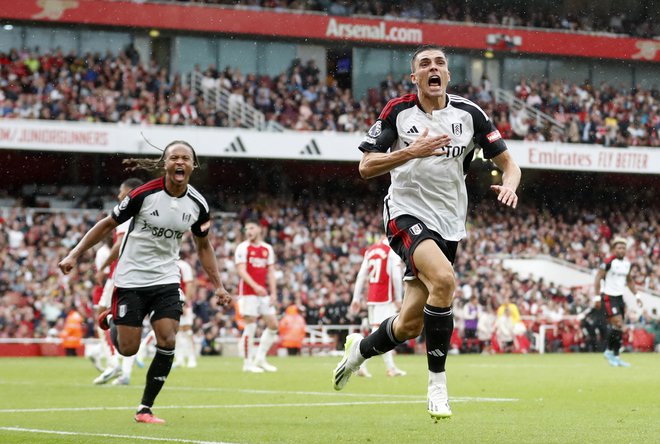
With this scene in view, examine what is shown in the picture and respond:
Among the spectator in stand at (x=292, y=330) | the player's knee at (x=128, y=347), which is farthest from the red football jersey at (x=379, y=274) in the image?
the spectator in stand at (x=292, y=330)

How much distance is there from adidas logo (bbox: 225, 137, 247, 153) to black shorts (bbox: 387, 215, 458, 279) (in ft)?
94.3

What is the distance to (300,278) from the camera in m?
34.0

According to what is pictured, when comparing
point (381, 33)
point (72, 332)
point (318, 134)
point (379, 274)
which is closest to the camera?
point (379, 274)

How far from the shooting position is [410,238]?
26.3ft

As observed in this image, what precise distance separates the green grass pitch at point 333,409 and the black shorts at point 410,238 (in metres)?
1.23

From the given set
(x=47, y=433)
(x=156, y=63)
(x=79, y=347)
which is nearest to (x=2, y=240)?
(x=79, y=347)

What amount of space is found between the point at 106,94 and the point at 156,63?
471 centimetres

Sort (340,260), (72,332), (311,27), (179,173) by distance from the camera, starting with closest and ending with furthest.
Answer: (179,173)
(72,332)
(340,260)
(311,27)

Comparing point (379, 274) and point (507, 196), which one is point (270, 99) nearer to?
point (379, 274)

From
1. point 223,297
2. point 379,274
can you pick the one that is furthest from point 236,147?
point 223,297

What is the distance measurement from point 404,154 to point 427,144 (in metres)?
0.18

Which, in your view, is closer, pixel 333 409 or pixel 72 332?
pixel 333 409

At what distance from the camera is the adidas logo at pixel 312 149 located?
37.5 m

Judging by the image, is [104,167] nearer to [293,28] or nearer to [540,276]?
[293,28]
